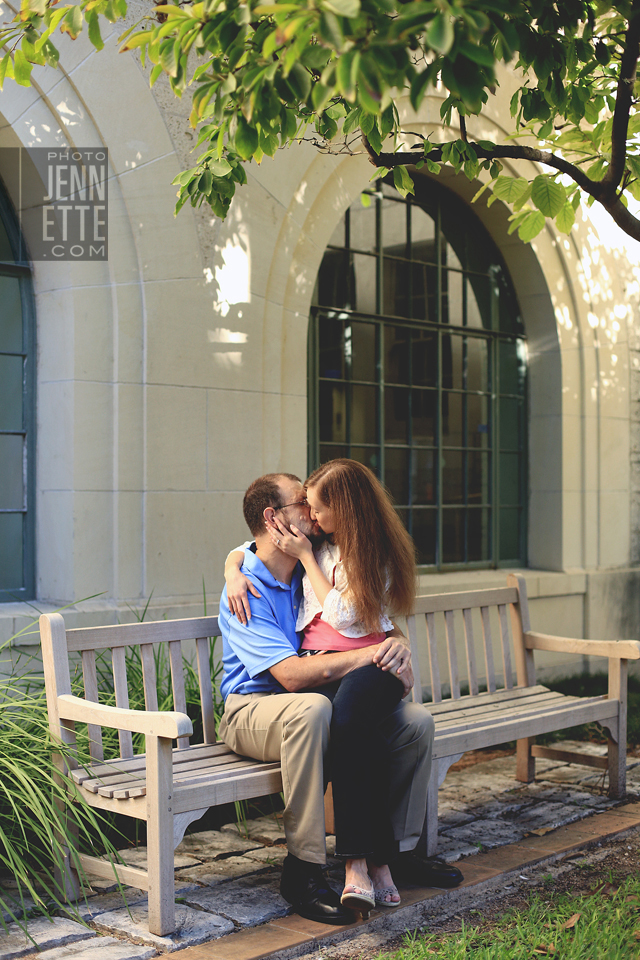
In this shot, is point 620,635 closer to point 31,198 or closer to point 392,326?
point 392,326

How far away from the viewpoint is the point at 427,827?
3863 millimetres

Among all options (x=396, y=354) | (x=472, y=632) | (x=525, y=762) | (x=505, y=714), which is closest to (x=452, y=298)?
(x=396, y=354)

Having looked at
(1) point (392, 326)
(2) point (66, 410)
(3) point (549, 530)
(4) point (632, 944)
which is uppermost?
(1) point (392, 326)

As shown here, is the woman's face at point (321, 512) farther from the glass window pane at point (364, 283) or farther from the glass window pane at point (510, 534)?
the glass window pane at point (510, 534)

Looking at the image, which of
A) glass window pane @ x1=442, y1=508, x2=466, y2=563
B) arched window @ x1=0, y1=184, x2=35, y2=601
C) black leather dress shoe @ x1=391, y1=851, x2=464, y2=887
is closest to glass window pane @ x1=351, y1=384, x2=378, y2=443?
glass window pane @ x1=442, y1=508, x2=466, y2=563

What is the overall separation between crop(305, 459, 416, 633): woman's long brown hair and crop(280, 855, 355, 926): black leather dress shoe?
89cm

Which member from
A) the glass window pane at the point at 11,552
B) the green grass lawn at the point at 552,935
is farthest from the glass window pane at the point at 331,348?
the green grass lawn at the point at 552,935

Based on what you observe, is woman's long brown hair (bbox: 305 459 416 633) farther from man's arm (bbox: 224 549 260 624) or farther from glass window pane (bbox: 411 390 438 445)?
glass window pane (bbox: 411 390 438 445)

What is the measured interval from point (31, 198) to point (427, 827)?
3.71 m

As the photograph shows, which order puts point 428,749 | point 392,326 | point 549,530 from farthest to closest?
point 549,530 → point 392,326 → point 428,749

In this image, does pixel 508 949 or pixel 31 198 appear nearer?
pixel 508 949

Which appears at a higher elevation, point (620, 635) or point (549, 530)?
point (549, 530)

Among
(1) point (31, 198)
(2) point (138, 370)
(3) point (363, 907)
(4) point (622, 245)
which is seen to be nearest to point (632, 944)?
(3) point (363, 907)

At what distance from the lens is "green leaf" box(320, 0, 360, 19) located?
2.05 meters
